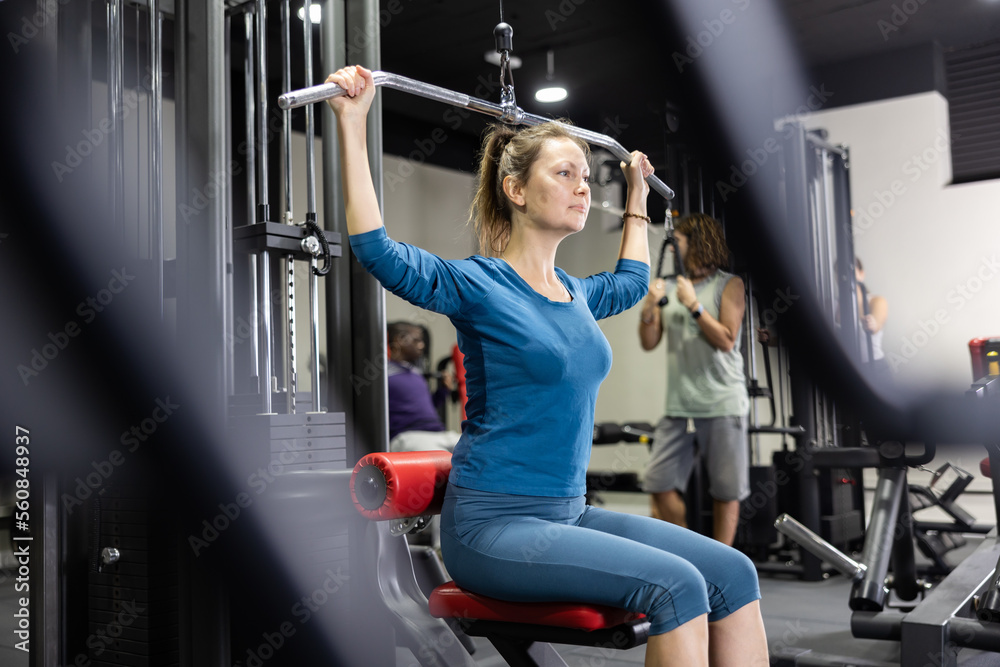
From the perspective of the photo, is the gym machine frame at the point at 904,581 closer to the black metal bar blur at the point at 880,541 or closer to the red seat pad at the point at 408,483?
the black metal bar blur at the point at 880,541

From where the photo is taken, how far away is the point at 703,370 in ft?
12.3

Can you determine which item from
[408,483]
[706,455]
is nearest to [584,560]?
[408,483]

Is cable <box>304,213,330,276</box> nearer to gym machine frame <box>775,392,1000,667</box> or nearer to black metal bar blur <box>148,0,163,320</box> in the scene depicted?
black metal bar blur <box>148,0,163,320</box>

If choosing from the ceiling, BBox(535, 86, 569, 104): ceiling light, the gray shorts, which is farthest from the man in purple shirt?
BBox(535, 86, 569, 104): ceiling light

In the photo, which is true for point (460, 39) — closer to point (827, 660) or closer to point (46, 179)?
point (46, 179)

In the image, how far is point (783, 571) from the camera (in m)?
4.22

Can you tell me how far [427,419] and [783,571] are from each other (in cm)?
190

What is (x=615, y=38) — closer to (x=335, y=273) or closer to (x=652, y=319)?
(x=652, y=319)

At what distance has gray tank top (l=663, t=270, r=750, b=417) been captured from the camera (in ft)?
12.1

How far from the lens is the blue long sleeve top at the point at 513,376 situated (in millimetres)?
1415

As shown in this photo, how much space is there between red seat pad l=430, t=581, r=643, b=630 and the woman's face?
664mm

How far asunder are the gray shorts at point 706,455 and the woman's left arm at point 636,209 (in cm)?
199

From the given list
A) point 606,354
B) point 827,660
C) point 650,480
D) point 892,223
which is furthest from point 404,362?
point 892,223

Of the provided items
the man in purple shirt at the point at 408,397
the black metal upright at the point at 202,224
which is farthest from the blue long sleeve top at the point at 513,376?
the man in purple shirt at the point at 408,397
